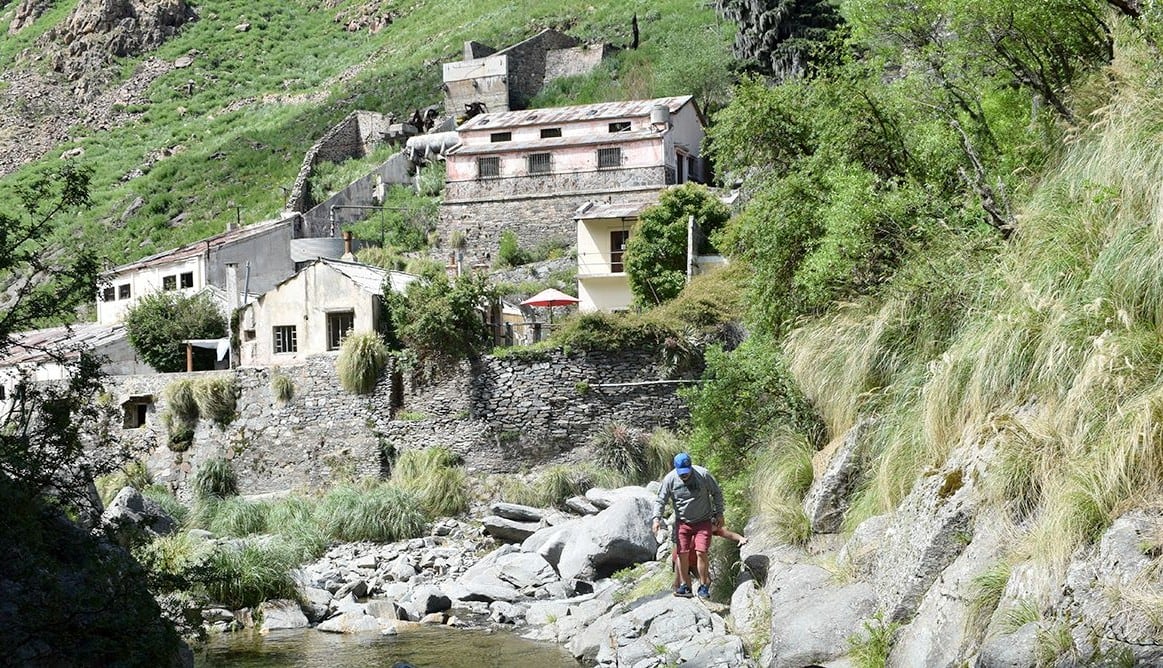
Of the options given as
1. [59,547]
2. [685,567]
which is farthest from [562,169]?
[59,547]

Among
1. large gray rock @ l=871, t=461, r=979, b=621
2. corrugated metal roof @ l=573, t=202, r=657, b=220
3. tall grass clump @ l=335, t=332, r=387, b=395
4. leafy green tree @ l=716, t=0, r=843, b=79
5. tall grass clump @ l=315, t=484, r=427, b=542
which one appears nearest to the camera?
large gray rock @ l=871, t=461, r=979, b=621

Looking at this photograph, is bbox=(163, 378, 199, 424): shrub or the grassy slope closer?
bbox=(163, 378, 199, 424): shrub

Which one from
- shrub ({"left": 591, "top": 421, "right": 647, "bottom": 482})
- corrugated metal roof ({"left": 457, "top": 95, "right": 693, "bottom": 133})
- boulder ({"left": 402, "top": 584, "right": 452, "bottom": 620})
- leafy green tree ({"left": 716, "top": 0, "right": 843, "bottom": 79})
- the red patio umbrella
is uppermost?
leafy green tree ({"left": 716, "top": 0, "right": 843, "bottom": 79})

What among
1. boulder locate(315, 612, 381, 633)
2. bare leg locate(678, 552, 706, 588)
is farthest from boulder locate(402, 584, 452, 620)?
bare leg locate(678, 552, 706, 588)

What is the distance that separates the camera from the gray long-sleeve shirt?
14320 mm

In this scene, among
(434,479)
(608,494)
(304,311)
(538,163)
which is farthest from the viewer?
(538,163)

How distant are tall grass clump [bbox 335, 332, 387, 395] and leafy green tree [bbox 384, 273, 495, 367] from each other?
777 mm

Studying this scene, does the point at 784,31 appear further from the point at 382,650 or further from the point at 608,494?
the point at 382,650

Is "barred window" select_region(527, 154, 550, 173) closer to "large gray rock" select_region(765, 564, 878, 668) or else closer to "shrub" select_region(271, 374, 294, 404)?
"shrub" select_region(271, 374, 294, 404)

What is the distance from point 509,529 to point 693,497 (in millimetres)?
10336

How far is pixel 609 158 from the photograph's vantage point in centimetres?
Answer: 4391

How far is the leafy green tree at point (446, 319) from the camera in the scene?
92.7ft

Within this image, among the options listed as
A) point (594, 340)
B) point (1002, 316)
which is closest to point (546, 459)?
point (594, 340)

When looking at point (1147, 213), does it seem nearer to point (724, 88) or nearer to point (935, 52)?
point (935, 52)
